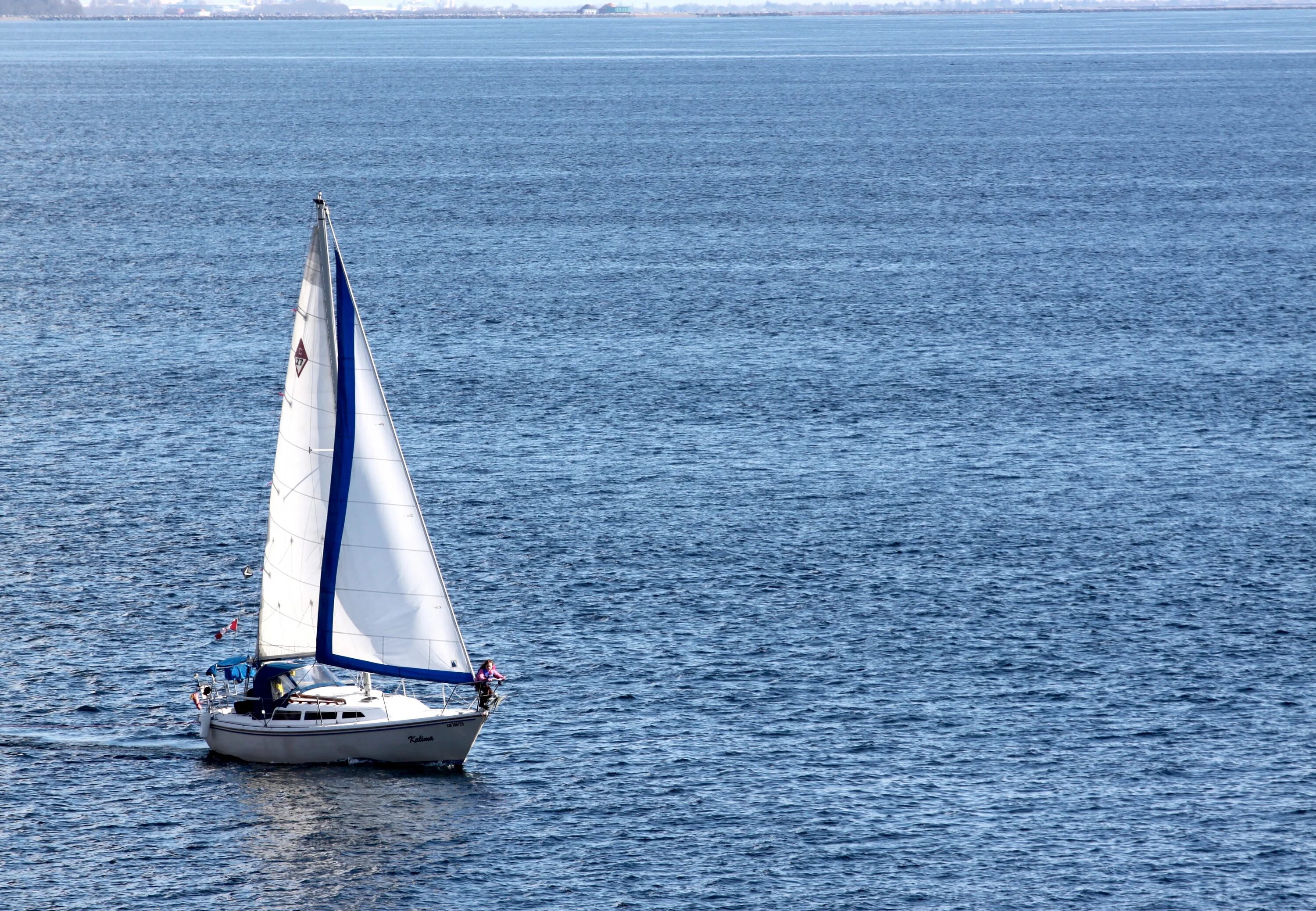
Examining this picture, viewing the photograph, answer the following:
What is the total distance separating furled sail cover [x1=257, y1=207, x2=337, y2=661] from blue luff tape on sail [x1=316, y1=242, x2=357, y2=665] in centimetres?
33

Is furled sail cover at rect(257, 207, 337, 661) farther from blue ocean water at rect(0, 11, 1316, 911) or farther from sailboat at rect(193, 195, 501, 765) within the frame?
blue ocean water at rect(0, 11, 1316, 911)

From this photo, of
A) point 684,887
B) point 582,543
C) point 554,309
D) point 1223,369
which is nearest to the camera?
point 684,887

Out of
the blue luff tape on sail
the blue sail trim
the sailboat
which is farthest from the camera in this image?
the blue sail trim

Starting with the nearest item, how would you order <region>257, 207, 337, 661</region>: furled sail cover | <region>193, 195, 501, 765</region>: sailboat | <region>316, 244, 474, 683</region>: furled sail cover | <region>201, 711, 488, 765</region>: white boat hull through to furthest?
1. <region>257, 207, 337, 661</region>: furled sail cover
2. <region>193, 195, 501, 765</region>: sailboat
3. <region>201, 711, 488, 765</region>: white boat hull
4. <region>316, 244, 474, 683</region>: furled sail cover

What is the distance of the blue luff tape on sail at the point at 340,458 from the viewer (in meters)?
59.5

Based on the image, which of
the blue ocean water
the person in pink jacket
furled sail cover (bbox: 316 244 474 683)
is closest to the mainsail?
furled sail cover (bbox: 316 244 474 683)

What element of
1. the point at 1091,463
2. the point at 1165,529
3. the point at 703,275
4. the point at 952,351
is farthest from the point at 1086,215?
the point at 1165,529

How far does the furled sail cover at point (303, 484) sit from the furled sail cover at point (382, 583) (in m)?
0.69

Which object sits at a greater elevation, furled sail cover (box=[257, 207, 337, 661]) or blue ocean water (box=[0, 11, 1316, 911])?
furled sail cover (box=[257, 207, 337, 661])

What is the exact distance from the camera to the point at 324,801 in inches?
2344

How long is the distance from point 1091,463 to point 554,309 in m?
55.7

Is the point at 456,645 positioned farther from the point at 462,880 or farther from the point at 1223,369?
the point at 1223,369

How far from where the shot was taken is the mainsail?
61.0 metres

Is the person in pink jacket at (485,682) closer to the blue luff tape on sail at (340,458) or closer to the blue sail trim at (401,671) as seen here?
the blue sail trim at (401,671)
